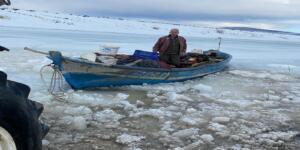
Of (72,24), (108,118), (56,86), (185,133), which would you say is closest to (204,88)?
(56,86)

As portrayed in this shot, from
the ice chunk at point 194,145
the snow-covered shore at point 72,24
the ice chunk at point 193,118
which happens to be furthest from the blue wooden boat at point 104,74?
the snow-covered shore at point 72,24

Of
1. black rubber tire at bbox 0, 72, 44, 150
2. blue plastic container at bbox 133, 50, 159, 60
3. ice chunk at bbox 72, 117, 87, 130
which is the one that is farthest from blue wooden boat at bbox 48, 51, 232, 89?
black rubber tire at bbox 0, 72, 44, 150

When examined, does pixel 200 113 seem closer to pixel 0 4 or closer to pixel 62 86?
pixel 62 86

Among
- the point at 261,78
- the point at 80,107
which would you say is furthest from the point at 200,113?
the point at 261,78

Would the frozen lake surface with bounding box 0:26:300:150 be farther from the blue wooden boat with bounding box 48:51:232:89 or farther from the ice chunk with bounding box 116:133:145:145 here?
the blue wooden boat with bounding box 48:51:232:89

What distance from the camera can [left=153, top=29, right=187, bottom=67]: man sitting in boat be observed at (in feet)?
38.8

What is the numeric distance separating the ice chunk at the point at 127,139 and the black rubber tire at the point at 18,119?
2.17m

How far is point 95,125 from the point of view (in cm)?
637

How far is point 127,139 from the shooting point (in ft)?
18.8

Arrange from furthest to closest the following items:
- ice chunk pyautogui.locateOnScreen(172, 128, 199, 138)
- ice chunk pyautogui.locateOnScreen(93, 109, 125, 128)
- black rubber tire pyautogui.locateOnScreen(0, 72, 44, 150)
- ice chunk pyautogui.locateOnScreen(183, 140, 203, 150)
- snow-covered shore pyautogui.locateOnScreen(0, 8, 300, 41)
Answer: snow-covered shore pyautogui.locateOnScreen(0, 8, 300, 41), ice chunk pyautogui.locateOnScreen(93, 109, 125, 128), ice chunk pyautogui.locateOnScreen(172, 128, 199, 138), ice chunk pyautogui.locateOnScreen(183, 140, 203, 150), black rubber tire pyautogui.locateOnScreen(0, 72, 44, 150)

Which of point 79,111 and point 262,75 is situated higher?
point 79,111

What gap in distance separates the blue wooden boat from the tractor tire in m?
5.36

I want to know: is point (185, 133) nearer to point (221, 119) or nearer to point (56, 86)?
point (221, 119)

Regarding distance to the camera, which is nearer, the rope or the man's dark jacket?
the rope
